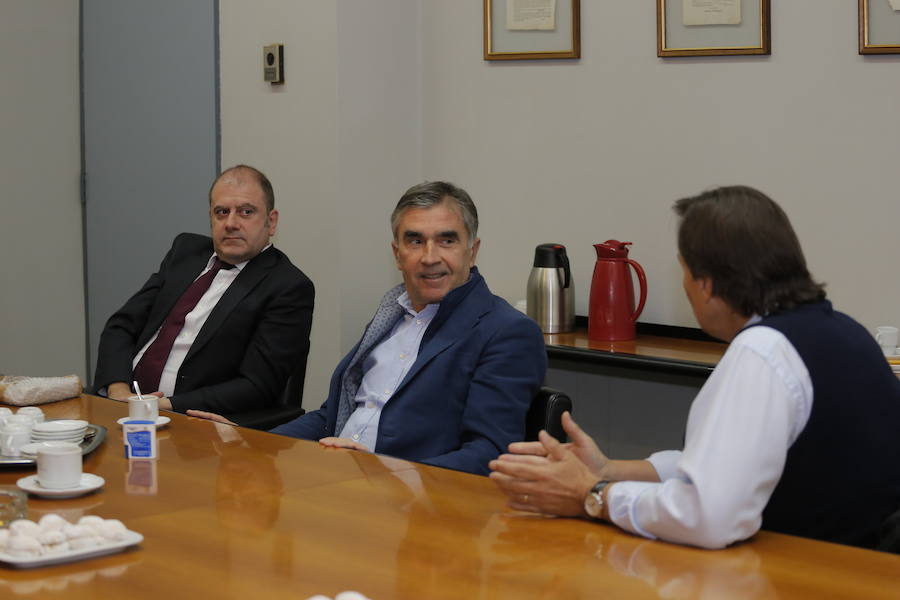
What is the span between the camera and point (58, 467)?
1967mm

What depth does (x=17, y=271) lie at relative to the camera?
5168 mm

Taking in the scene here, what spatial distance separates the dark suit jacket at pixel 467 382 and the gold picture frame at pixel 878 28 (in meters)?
1.47

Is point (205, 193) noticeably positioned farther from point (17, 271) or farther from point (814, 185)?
point (814, 185)

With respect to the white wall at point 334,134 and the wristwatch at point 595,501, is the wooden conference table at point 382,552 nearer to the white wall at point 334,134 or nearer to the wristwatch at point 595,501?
the wristwatch at point 595,501

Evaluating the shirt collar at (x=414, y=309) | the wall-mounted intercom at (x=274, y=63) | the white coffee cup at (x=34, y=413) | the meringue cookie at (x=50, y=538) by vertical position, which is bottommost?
the meringue cookie at (x=50, y=538)

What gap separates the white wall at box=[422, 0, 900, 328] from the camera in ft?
11.1

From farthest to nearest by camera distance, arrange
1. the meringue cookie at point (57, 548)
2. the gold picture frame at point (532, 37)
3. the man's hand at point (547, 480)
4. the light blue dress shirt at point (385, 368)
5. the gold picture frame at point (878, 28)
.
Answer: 1. the gold picture frame at point (532, 37)
2. the gold picture frame at point (878, 28)
3. the light blue dress shirt at point (385, 368)
4. the man's hand at point (547, 480)
5. the meringue cookie at point (57, 548)

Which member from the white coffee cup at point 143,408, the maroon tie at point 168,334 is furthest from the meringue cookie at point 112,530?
the maroon tie at point 168,334

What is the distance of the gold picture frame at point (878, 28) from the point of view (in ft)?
10.7

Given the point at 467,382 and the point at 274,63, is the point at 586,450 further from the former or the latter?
the point at 274,63

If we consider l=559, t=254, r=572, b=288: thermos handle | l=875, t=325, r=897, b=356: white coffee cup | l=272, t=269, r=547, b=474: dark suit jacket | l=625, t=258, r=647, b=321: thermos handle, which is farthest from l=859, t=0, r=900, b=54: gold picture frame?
l=272, t=269, r=547, b=474: dark suit jacket

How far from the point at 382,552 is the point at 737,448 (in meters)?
0.55

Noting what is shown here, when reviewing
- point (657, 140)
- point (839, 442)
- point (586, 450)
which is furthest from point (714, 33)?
point (839, 442)

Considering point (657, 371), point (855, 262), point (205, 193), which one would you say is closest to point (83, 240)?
point (205, 193)
